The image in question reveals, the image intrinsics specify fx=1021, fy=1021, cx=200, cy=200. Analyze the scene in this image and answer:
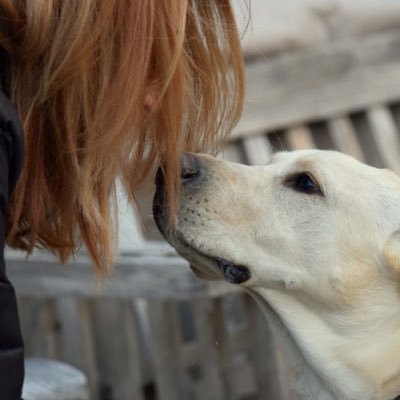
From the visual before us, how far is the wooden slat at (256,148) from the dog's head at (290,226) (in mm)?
1088

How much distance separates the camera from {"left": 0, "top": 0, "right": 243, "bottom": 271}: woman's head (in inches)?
77.9

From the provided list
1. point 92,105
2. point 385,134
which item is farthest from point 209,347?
point 92,105

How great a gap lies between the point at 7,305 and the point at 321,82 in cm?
223

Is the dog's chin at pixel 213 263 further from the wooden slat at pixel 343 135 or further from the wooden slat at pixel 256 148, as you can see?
the wooden slat at pixel 343 135

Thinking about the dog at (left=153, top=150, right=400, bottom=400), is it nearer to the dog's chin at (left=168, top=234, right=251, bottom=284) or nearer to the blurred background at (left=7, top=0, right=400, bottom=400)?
the dog's chin at (left=168, top=234, right=251, bottom=284)

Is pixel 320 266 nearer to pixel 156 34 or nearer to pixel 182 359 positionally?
pixel 156 34

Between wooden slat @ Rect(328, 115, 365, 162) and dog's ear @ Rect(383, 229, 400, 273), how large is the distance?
52.1 inches

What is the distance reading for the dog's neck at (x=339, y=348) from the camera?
2.41m

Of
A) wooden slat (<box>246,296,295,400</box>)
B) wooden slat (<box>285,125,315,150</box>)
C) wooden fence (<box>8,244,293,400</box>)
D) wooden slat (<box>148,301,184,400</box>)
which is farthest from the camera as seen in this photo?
wooden slat (<box>285,125,315,150</box>)

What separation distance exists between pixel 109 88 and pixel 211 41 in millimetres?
328

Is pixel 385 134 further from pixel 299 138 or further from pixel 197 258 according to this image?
pixel 197 258

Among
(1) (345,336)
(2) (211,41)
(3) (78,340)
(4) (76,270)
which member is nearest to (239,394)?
(3) (78,340)

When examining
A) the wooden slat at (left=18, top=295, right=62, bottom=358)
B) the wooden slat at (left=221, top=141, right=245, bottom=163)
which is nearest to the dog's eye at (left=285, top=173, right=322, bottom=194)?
the wooden slat at (left=221, top=141, right=245, bottom=163)

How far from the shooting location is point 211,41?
2293 mm
